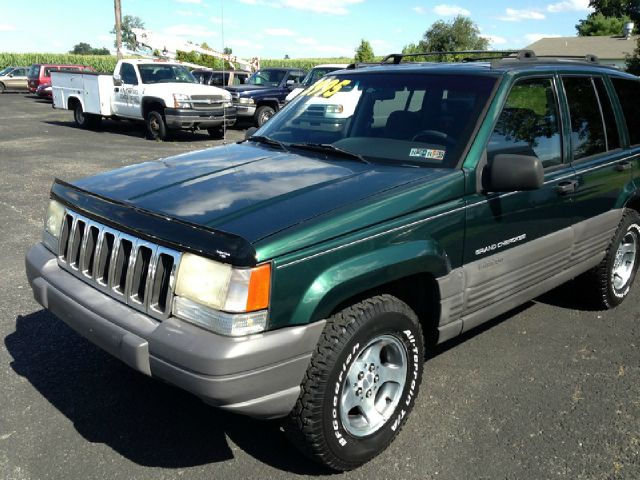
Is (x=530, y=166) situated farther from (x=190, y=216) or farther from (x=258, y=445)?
(x=258, y=445)

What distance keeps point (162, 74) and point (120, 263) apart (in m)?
14.4

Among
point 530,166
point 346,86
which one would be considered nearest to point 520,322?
point 530,166

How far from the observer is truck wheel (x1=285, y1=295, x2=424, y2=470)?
262 centimetres

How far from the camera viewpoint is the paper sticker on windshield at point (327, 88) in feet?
14.1

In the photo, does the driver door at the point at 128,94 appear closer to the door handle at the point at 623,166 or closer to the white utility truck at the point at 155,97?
the white utility truck at the point at 155,97

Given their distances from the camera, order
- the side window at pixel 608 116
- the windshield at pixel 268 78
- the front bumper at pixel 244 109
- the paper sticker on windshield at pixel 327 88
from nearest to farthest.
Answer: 1. the paper sticker on windshield at pixel 327 88
2. the side window at pixel 608 116
3. the front bumper at pixel 244 109
4. the windshield at pixel 268 78

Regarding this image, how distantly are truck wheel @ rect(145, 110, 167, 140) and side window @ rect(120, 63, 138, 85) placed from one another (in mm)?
1036

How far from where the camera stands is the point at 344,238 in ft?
8.71

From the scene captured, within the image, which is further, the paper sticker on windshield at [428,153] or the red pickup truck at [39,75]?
the red pickup truck at [39,75]

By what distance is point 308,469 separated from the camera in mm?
2908

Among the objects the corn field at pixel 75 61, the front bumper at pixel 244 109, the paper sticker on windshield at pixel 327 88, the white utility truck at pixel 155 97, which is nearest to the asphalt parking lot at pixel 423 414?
the paper sticker on windshield at pixel 327 88

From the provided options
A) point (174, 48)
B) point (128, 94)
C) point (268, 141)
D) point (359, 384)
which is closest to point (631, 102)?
point (268, 141)

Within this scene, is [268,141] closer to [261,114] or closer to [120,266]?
[120,266]

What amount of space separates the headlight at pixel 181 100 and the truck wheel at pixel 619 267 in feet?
39.3
